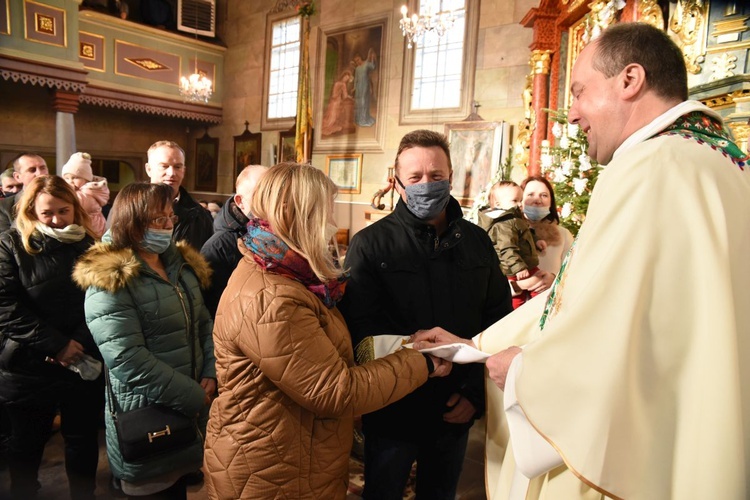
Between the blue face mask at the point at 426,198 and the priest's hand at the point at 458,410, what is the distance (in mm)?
659

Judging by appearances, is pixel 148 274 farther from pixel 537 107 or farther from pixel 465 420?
pixel 537 107

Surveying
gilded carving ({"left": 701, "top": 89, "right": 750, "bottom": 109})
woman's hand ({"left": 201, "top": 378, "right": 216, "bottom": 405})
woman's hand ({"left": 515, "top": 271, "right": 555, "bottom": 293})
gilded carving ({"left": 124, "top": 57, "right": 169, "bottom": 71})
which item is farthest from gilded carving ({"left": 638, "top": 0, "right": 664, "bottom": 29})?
gilded carving ({"left": 124, "top": 57, "right": 169, "bottom": 71})

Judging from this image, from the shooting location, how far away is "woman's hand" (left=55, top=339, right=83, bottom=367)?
236 centimetres

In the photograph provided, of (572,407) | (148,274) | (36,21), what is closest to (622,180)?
(572,407)

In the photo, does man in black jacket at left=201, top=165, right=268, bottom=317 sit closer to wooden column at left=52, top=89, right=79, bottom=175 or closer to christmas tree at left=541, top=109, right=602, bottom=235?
christmas tree at left=541, top=109, right=602, bottom=235

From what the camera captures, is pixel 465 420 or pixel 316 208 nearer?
pixel 316 208

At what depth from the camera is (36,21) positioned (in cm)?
940

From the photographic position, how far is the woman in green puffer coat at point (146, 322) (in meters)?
1.96

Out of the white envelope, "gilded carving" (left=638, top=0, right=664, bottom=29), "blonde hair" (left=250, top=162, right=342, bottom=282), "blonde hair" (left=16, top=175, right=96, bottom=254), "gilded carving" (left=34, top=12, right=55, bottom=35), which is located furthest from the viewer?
"gilded carving" (left=34, top=12, right=55, bottom=35)

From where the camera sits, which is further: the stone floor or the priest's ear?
the stone floor

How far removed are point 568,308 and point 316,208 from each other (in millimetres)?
720

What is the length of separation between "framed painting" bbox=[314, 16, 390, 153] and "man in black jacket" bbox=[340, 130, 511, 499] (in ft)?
31.1

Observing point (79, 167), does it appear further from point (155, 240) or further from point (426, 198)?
point (426, 198)

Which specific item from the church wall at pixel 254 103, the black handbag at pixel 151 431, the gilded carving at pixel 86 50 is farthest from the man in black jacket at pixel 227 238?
the gilded carving at pixel 86 50
